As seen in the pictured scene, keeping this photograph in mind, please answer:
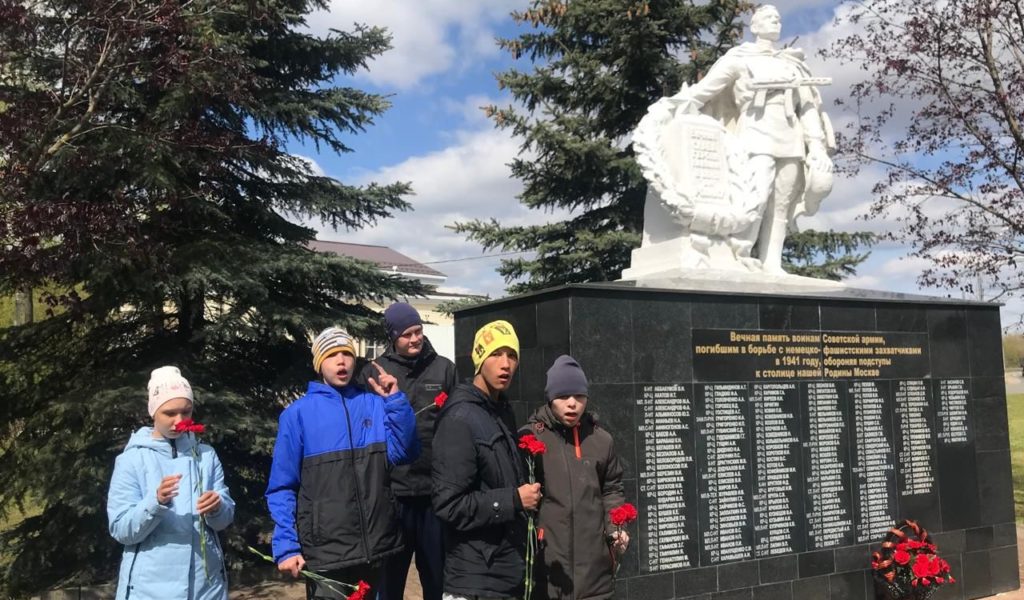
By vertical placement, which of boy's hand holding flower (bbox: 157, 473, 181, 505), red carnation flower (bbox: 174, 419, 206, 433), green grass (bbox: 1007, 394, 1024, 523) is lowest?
green grass (bbox: 1007, 394, 1024, 523)

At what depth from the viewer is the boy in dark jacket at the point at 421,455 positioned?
11.5ft

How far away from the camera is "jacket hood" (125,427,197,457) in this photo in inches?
124

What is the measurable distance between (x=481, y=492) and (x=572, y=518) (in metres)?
0.64

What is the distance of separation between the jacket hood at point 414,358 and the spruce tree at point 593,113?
9098 mm

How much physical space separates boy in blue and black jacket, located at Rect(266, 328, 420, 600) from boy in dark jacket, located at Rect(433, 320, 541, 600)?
9.7 inches

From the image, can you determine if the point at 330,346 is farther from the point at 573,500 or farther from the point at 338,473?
the point at 573,500

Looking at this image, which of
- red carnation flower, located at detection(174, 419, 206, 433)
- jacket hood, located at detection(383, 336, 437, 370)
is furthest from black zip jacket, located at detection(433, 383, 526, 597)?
red carnation flower, located at detection(174, 419, 206, 433)

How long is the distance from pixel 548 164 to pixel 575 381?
1085cm

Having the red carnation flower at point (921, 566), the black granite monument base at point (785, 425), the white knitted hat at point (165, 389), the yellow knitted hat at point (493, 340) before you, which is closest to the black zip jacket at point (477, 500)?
the yellow knitted hat at point (493, 340)

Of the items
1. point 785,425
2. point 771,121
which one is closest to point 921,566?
point 785,425

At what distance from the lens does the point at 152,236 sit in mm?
7188

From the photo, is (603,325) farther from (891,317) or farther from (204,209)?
(204,209)

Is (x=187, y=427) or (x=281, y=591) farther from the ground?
(x=187, y=427)

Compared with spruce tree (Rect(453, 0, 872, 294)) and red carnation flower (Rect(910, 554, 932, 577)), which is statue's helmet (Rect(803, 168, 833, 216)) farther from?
spruce tree (Rect(453, 0, 872, 294))
